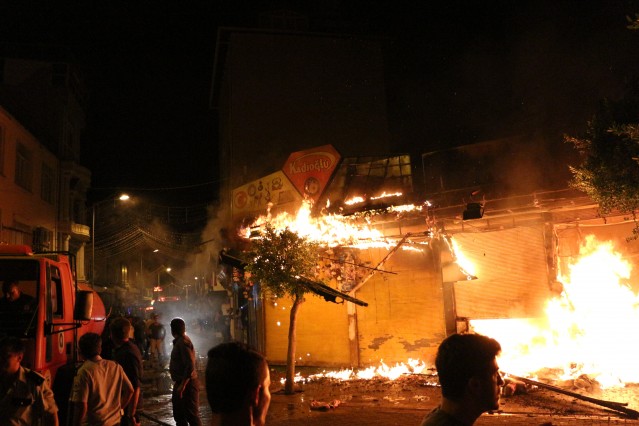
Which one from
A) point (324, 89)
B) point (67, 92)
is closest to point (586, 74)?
point (324, 89)

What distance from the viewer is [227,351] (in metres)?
2.53

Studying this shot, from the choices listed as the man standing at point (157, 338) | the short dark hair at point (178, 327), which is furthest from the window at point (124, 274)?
the short dark hair at point (178, 327)

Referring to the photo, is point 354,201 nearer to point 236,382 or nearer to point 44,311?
point 44,311

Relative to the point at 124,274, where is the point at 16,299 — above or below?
below

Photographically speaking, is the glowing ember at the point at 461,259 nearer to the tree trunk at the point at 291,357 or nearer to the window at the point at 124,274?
the tree trunk at the point at 291,357

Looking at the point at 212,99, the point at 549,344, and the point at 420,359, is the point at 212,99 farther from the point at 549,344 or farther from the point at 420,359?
the point at 549,344

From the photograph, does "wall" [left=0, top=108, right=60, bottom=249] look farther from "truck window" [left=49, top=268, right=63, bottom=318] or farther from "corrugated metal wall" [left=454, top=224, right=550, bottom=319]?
"corrugated metal wall" [left=454, top=224, right=550, bottom=319]

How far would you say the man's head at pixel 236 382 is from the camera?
2.44m

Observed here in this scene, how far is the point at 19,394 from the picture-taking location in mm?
4574

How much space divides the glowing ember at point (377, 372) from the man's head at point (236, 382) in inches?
471

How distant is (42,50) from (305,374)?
79.2 feet

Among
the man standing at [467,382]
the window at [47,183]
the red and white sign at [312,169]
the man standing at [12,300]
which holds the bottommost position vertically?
the man standing at [467,382]

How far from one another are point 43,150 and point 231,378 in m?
26.1

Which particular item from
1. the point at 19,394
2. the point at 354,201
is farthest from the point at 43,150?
the point at 19,394
